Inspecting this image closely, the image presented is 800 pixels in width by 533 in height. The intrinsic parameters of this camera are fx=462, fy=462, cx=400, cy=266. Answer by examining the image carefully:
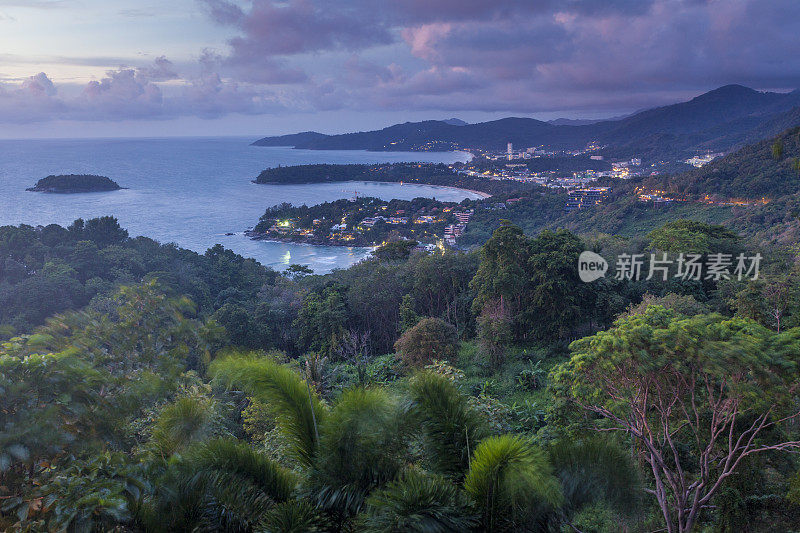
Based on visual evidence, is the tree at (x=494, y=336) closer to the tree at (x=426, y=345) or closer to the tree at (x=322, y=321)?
the tree at (x=426, y=345)

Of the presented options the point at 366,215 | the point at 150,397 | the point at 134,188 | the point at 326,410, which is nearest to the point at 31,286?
the point at 150,397

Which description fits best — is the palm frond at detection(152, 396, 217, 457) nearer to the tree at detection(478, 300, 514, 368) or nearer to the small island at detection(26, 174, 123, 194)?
the tree at detection(478, 300, 514, 368)

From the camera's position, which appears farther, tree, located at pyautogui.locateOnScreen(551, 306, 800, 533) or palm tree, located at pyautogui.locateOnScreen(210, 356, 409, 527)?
tree, located at pyautogui.locateOnScreen(551, 306, 800, 533)

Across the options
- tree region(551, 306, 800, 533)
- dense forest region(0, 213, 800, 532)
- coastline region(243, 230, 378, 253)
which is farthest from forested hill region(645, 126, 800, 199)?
tree region(551, 306, 800, 533)

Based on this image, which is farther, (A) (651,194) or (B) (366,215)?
(B) (366,215)

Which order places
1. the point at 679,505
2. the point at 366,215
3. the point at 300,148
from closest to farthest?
the point at 679,505 → the point at 366,215 → the point at 300,148

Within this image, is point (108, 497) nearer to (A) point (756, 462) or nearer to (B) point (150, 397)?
(B) point (150, 397)

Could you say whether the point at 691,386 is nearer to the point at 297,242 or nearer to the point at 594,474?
the point at 594,474
